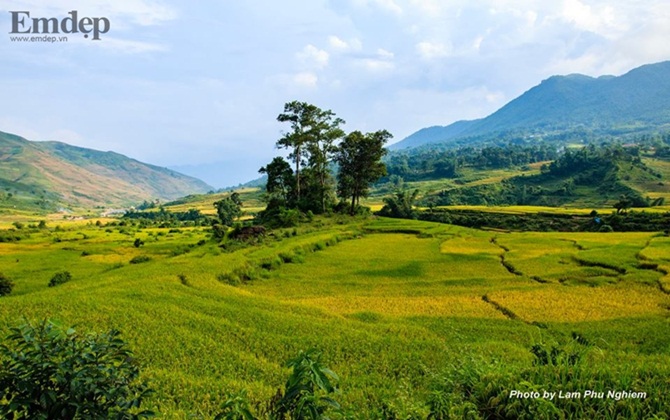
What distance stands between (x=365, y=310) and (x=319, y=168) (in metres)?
34.3

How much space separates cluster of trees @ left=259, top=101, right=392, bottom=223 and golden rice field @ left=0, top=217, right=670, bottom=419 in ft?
54.7

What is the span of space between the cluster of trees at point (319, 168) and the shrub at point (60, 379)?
40195mm

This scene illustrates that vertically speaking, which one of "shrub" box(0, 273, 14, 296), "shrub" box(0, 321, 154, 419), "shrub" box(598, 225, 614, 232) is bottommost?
"shrub" box(0, 273, 14, 296)

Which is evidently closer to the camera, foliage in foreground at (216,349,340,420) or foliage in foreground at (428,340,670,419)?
foliage in foreground at (216,349,340,420)

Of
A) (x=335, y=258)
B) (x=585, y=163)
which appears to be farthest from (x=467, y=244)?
(x=585, y=163)

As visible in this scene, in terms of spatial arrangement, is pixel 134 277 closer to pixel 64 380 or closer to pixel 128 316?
pixel 128 316

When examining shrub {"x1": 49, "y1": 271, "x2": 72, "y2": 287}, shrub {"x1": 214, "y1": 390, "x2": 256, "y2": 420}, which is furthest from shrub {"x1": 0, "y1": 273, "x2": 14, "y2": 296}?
shrub {"x1": 214, "y1": 390, "x2": 256, "y2": 420}

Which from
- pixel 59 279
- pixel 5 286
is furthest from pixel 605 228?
pixel 5 286

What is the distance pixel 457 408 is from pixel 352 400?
235cm

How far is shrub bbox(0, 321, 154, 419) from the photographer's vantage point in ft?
9.99

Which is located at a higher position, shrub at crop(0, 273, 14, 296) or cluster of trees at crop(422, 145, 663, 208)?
cluster of trees at crop(422, 145, 663, 208)

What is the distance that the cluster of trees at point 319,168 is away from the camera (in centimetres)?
4453

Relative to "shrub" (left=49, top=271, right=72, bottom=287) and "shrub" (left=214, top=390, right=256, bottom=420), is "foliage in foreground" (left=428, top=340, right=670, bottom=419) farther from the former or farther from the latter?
"shrub" (left=49, top=271, right=72, bottom=287)

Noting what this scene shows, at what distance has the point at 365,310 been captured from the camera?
14766mm
